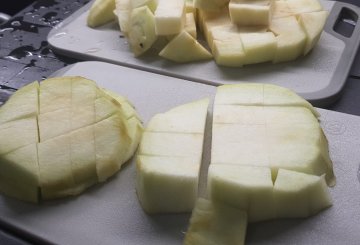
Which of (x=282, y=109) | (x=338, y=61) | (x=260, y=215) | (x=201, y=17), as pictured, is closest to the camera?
(x=260, y=215)

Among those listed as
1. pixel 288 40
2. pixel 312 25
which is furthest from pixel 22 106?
pixel 312 25

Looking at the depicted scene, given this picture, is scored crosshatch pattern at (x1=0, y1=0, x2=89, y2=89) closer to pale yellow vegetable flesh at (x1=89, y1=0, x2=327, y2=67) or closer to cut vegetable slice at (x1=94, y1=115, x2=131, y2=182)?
pale yellow vegetable flesh at (x1=89, y1=0, x2=327, y2=67)

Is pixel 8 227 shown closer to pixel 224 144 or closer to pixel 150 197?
pixel 150 197

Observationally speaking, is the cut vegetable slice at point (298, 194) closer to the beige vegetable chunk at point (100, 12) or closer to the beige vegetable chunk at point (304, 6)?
the beige vegetable chunk at point (304, 6)

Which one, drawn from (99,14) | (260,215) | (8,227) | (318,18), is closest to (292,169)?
(260,215)

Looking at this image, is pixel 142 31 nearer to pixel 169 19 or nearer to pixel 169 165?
pixel 169 19

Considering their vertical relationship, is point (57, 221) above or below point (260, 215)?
below
